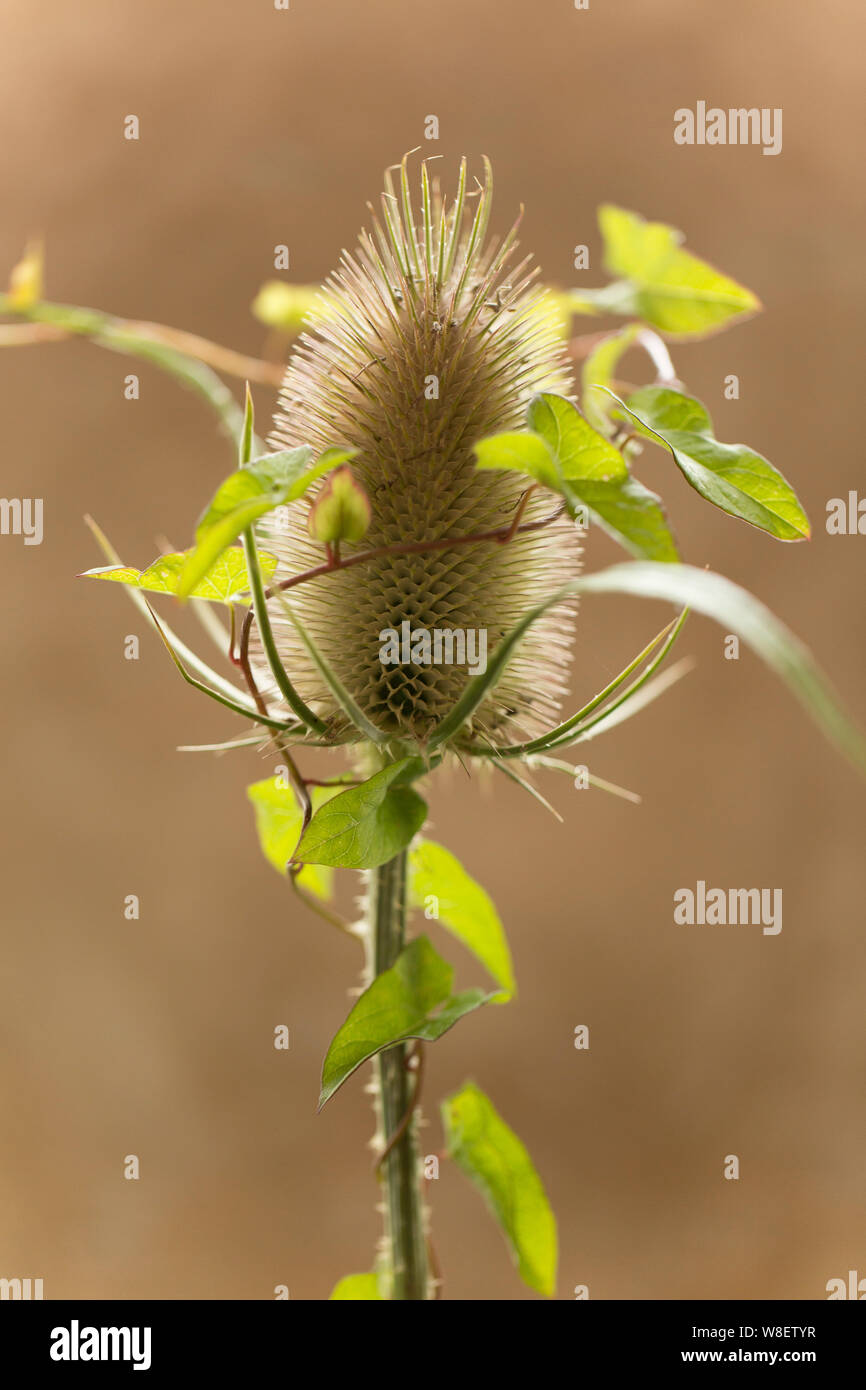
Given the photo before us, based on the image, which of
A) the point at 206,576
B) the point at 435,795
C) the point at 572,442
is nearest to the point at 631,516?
the point at 572,442

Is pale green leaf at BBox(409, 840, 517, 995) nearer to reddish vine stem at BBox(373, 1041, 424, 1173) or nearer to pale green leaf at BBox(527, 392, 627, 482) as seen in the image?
reddish vine stem at BBox(373, 1041, 424, 1173)

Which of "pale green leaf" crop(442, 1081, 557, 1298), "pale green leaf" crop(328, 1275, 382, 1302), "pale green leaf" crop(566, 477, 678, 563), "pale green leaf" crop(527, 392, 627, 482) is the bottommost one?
"pale green leaf" crop(328, 1275, 382, 1302)

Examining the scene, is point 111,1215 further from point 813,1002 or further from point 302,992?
point 813,1002

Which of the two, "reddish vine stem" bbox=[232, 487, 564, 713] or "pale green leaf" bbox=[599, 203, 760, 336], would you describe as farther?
"pale green leaf" bbox=[599, 203, 760, 336]

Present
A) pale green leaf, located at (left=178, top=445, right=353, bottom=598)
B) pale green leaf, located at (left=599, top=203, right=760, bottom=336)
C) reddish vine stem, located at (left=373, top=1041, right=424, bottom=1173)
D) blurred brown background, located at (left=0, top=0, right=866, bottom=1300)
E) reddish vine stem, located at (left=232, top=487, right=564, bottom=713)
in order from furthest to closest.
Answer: blurred brown background, located at (left=0, top=0, right=866, bottom=1300)
pale green leaf, located at (left=599, top=203, right=760, bottom=336)
reddish vine stem, located at (left=373, top=1041, right=424, bottom=1173)
reddish vine stem, located at (left=232, top=487, right=564, bottom=713)
pale green leaf, located at (left=178, top=445, right=353, bottom=598)

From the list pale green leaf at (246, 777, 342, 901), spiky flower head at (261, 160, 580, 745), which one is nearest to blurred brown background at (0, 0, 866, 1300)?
pale green leaf at (246, 777, 342, 901)
